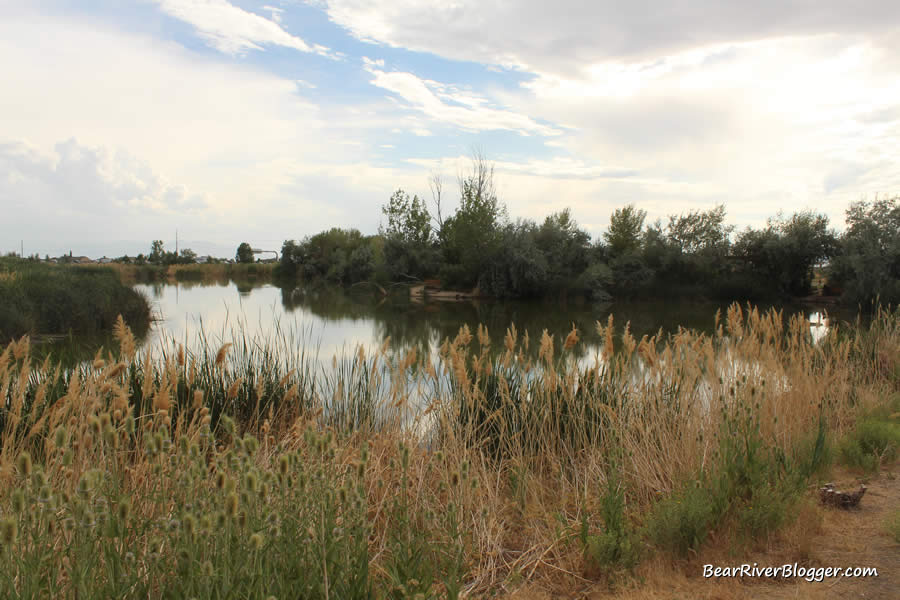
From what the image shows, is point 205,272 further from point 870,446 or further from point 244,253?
point 870,446

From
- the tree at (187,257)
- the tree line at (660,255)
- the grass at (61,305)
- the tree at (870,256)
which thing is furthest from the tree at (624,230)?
the tree at (187,257)

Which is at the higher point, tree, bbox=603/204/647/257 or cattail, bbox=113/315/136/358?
tree, bbox=603/204/647/257

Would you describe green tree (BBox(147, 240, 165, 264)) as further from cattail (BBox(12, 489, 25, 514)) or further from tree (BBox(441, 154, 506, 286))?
cattail (BBox(12, 489, 25, 514))

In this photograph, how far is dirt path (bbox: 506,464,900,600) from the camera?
8.11 ft

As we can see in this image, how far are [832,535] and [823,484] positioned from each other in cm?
94

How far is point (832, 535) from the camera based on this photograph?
3062mm

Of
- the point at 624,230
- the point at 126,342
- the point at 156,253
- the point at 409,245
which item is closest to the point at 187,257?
the point at 156,253

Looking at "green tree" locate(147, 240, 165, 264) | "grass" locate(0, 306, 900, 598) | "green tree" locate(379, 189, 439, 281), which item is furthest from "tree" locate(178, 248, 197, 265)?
"grass" locate(0, 306, 900, 598)

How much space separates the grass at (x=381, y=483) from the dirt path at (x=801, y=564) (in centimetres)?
9

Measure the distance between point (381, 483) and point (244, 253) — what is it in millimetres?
72268

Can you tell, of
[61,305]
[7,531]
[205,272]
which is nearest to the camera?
[7,531]

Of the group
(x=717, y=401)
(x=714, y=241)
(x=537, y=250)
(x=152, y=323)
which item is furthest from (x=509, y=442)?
(x=714, y=241)

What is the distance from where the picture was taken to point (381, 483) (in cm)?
288

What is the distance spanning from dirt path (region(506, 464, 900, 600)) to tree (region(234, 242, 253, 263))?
7185cm
